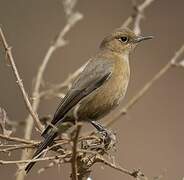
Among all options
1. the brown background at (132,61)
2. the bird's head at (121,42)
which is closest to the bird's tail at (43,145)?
the bird's head at (121,42)

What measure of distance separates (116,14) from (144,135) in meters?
2.67

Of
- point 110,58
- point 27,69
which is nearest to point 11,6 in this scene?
point 27,69

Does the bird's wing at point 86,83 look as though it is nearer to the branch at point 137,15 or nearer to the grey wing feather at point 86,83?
the grey wing feather at point 86,83

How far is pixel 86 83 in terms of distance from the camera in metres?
4.86

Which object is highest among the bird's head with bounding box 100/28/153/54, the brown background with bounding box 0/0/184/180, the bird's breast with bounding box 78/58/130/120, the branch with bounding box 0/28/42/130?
the brown background with bounding box 0/0/184/180

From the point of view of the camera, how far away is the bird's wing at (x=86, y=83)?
4.37 meters

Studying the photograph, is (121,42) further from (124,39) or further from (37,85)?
(37,85)

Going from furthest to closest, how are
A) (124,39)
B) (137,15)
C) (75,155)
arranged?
(124,39) → (137,15) → (75,155)

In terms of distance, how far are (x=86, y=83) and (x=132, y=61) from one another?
535cm

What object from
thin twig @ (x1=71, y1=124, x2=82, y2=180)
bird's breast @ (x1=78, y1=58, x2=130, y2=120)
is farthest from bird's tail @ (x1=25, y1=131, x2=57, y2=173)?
bird's breast @ (x1=78, y1=58, x2=130, y2=120)

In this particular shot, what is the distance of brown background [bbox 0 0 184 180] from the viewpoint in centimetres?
882

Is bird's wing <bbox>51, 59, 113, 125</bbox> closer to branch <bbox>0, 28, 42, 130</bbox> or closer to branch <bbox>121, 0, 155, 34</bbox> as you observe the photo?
branch <bbox>121, 0, 155, 34</bbox>

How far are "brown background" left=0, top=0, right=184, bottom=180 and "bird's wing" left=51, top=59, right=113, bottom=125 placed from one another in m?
2.89

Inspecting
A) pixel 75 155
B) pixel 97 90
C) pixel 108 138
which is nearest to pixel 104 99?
pixel 97 90
